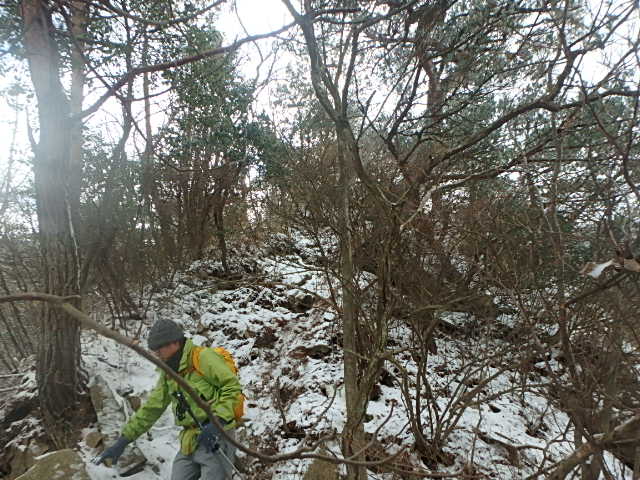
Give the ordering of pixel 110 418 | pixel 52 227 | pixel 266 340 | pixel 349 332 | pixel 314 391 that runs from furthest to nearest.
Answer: pixel 266 340 < pixel 314 391 < pixel 110 418 < pixel 52 227 < pixel 349 332

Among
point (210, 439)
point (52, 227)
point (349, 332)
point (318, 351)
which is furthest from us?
point (318, 351)

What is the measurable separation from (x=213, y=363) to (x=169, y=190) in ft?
14.6

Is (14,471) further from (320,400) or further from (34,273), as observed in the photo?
(320,400)

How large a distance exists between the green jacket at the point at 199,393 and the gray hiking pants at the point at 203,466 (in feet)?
0.24

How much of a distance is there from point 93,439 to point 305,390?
2339mm

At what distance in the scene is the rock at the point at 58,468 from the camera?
2.21m

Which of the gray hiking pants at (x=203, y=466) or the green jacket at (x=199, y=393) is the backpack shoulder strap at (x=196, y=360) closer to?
the green jacket at (x=199, y=393)

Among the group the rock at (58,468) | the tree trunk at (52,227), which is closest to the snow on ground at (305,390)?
the rock at (58,468)

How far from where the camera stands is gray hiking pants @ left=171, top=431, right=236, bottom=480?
7.38ft

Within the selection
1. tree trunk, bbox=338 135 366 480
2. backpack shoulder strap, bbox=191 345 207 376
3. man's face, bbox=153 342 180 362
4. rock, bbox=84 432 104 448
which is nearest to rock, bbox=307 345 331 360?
tree trunk, bbox=338 135 366 480

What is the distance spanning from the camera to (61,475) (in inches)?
88.7

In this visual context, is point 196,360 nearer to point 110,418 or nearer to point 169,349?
point 169,349

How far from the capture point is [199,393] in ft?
7.64

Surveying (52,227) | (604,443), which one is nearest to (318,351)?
(52,227)
